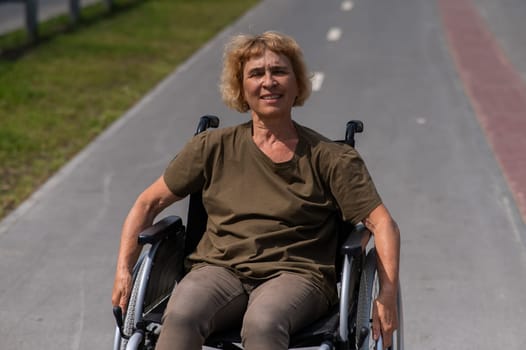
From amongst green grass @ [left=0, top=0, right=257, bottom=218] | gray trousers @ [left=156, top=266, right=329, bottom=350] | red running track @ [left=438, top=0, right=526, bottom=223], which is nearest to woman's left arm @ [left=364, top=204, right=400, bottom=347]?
gray trousers @ [left=156, top=266, right=329, bottom=350]

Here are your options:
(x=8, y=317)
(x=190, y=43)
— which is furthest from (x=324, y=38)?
(x=8, y=317)

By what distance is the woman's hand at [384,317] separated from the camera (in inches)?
176

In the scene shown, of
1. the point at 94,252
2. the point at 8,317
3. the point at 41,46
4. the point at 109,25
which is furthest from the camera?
the point at 109,25

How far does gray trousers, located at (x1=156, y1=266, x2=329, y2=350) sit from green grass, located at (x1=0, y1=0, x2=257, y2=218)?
4.11 m

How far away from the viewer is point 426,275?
6.79m

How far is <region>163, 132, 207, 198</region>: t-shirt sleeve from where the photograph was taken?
480cm

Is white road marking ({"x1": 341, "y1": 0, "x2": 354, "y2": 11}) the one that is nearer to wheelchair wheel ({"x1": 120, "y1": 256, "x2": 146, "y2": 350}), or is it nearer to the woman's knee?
wheelchair wheel ({"x1": 120, "y1": 256, "x2": 146, "y2": 350})

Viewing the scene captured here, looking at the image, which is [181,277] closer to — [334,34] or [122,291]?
[122,291]

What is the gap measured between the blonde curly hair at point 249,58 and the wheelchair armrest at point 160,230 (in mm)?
528

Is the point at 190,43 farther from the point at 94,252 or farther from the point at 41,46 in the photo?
the point at 94,252

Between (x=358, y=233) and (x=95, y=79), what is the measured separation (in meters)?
10.3

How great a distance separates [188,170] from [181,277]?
1.48 ft

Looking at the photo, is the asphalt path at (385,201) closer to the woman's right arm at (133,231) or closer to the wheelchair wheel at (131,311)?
the woman's right arm at (133,231)

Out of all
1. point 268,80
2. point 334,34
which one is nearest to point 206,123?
point 268,80
